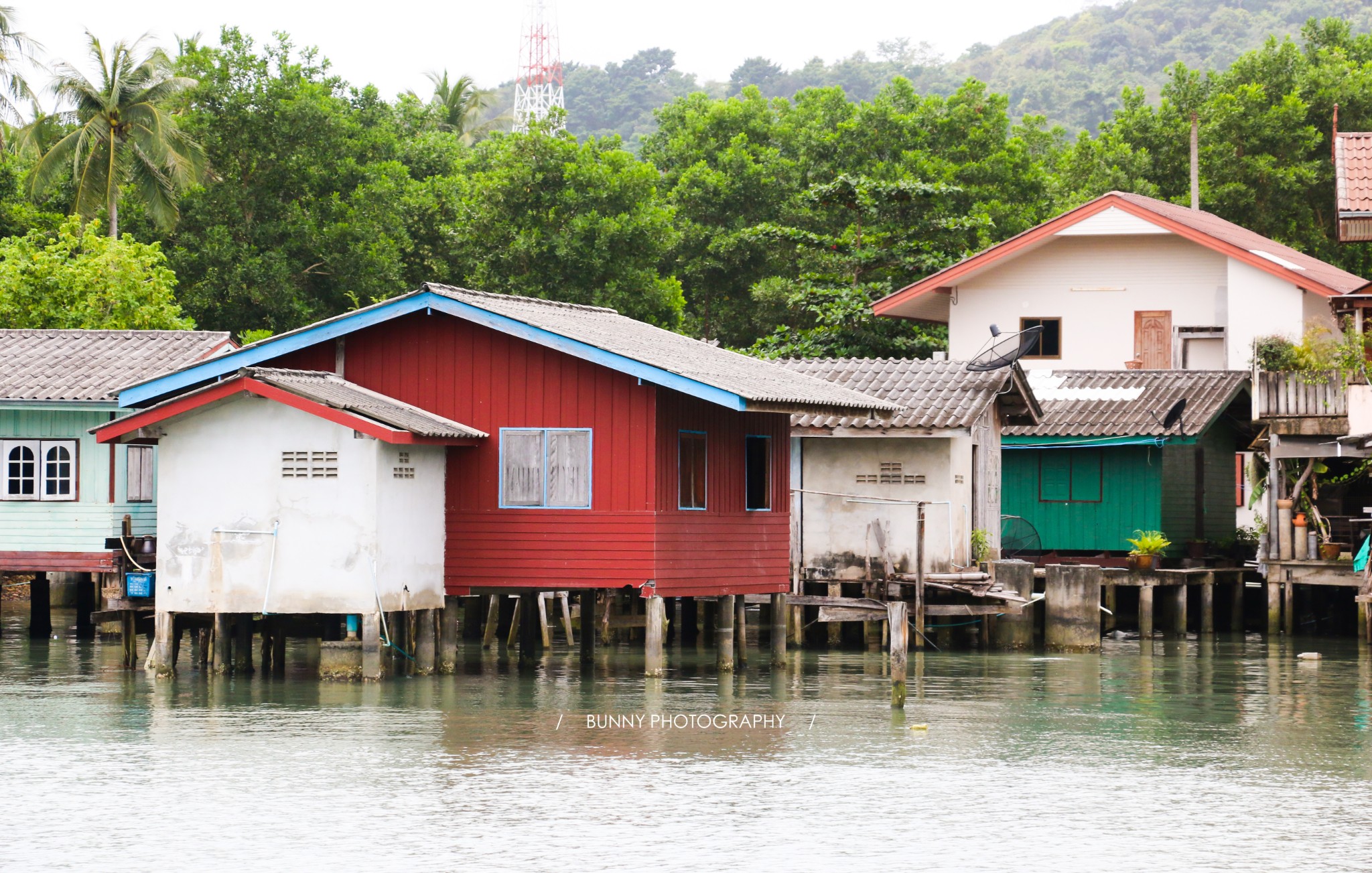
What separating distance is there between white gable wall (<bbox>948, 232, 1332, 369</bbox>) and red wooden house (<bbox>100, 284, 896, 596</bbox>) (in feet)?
52.5

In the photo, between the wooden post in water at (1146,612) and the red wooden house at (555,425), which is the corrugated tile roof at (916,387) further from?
the wooden post in water at (1146,612)

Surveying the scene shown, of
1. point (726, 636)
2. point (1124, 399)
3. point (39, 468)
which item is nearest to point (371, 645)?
point (726, 636)

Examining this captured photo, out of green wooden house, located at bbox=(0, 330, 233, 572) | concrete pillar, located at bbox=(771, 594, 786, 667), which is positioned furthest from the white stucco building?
green wooden house, located at bbox=(0, 330, 233, 572)

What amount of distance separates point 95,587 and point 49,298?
676cm

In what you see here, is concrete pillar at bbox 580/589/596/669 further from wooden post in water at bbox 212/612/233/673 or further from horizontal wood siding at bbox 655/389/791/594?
wooden post in water at bbox 212/612/233/673

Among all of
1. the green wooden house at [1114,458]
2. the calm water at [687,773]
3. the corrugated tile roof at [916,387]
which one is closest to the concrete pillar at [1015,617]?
the corrugated tile roof at [916,387]

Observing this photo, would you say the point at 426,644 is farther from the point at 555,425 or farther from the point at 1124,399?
the point at 1124,399

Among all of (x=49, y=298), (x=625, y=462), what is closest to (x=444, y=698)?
(x=625, y=462)

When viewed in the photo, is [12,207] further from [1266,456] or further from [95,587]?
[1266,456]

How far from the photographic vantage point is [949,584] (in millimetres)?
27859

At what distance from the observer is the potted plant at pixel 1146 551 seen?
32.8 meters

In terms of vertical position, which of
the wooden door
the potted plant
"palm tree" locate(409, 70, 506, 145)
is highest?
"palm tree" locate(409, 70, 506, 145)

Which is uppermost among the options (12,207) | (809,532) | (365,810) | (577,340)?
(12,207)

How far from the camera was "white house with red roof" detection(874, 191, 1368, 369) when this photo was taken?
38.6 m
